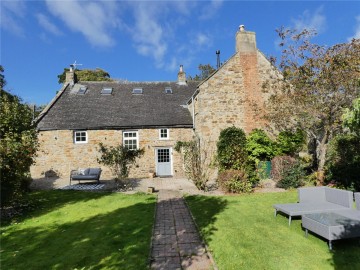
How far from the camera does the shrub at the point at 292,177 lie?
605 inches

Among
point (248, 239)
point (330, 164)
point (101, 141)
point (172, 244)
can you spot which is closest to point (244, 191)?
point (330, 164)

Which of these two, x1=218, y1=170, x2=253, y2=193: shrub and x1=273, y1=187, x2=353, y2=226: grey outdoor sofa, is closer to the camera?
x1=273, y1=187, x2=353, y2=226: grey outdoor sofa

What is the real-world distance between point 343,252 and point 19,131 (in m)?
12.3

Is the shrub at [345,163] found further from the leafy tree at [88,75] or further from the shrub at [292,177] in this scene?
the leafy tree at [88,75]

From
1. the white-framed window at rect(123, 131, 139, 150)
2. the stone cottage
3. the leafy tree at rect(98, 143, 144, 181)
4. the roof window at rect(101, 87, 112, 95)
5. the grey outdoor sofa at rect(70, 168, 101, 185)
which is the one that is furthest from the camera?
the roof window at rect(101, 87, 112, 95)

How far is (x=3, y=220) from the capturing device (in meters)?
10.4

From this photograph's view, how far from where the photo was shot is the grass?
6711 millimetres

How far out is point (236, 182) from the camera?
47.2 feet

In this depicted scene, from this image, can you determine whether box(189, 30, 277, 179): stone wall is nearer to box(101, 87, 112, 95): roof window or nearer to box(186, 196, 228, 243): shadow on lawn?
box(186, 196, 228, 243): shadow on lawn

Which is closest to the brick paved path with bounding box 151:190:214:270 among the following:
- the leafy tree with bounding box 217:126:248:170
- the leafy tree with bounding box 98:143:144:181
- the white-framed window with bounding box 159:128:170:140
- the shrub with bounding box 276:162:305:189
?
the leafy tree with bounding box 217:126:248:170

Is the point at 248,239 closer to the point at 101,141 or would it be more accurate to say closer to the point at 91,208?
the point at 91,208

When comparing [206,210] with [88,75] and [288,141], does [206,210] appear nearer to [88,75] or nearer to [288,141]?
[288,141]

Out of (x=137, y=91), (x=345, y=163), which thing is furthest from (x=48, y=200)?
(x=137, y=91)

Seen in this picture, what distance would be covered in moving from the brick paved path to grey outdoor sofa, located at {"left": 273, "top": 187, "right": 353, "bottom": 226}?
3.30 meters
